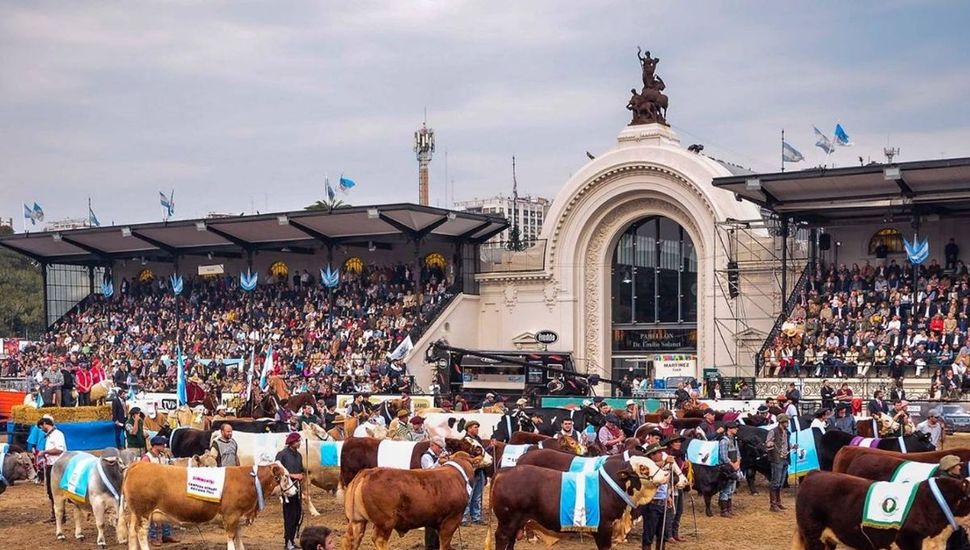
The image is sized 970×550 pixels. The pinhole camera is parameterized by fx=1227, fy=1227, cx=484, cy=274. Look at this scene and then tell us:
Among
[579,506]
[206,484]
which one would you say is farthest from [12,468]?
[579,506]

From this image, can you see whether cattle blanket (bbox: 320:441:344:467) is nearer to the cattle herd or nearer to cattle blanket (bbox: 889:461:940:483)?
the cattle herd

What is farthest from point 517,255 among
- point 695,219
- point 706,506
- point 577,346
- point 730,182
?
point 706,506

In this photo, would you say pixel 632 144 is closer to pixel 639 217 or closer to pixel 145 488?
pixel 639 217

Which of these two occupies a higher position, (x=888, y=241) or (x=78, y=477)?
(x=888, y=241)

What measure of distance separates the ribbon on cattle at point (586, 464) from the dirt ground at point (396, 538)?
166 cm

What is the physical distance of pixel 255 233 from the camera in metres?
55.1

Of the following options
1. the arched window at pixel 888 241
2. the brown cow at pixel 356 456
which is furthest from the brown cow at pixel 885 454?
the arched window at pixel 888 241

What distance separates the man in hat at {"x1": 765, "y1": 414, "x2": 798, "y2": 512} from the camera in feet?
74.2

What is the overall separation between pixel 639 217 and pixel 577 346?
19.4 feet

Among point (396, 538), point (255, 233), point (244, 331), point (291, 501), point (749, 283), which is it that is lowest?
point (396, 538)

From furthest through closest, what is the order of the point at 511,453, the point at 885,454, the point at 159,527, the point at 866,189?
the point at 866,189 < the point at 511,453 < the point at 159,527 < the point at 885,454

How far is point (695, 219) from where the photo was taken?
47375 millimetres

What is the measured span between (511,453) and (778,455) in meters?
5.15

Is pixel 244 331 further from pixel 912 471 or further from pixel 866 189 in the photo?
pixel 912 471
